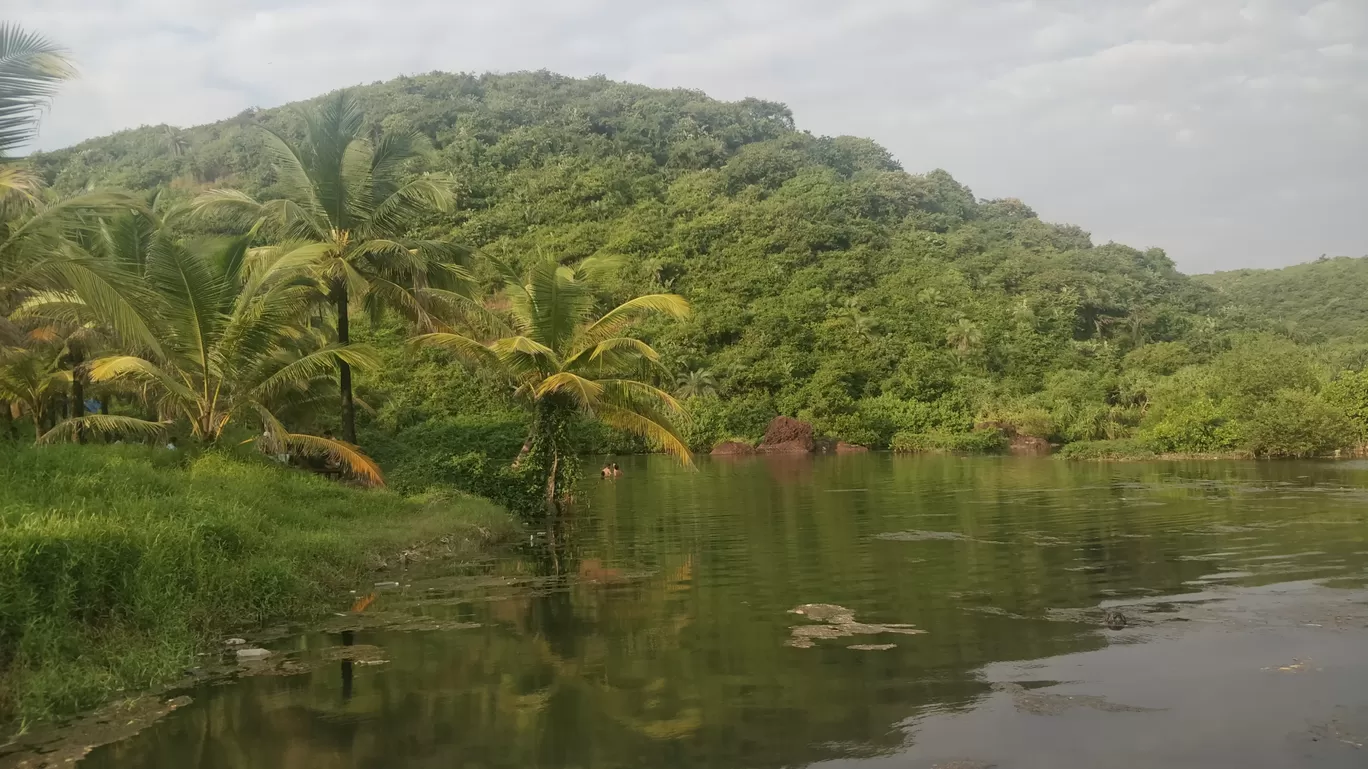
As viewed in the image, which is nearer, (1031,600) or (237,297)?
(1031,600)

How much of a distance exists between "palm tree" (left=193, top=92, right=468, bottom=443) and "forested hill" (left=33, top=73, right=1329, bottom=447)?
697 inches

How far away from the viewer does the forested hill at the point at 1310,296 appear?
70.0 m

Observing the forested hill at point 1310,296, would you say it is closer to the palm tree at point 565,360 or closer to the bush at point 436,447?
the palm tree at point 565,360

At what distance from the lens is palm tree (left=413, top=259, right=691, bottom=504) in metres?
18.7

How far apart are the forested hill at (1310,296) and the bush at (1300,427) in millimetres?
37263

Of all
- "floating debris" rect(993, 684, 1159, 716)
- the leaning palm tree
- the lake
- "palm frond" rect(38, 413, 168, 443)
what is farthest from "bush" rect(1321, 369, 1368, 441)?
"palm frond" rect(38, 413, 168, 443)

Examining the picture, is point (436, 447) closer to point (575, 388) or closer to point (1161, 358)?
point (575, 388)

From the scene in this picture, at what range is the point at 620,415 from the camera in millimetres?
19688

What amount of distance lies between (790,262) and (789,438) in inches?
823

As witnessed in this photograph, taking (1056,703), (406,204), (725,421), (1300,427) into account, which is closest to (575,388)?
(406,204)

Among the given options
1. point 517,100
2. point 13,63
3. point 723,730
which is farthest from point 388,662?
point 517,100

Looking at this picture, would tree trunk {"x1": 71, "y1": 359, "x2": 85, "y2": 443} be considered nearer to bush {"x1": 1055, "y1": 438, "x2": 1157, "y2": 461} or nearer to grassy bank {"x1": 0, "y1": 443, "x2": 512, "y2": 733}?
grassy bank {"x1": 0, "y1": 443, "x2": 512, "y2": 733}

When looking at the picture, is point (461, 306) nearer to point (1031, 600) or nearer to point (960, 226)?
point (1031, 600)

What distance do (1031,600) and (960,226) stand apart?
75.7 meters
